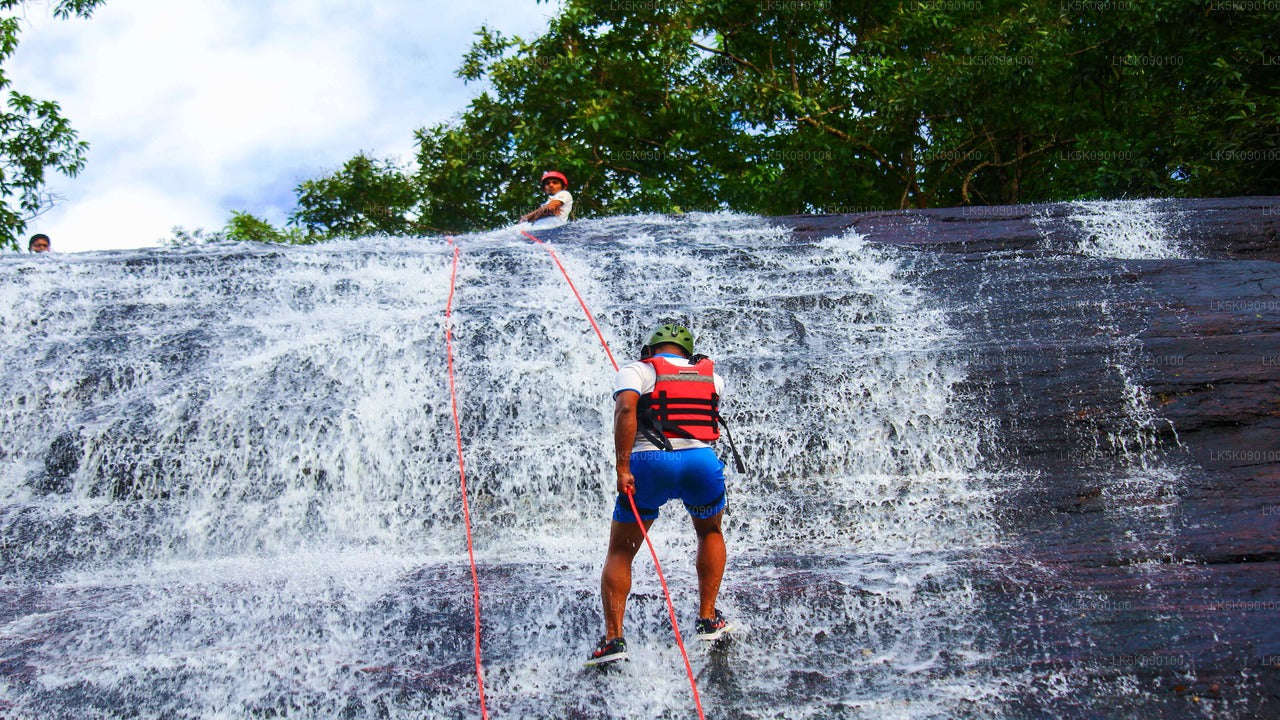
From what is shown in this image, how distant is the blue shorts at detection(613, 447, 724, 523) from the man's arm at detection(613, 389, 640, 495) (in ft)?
0.27

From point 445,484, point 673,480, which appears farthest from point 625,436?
point 445,484

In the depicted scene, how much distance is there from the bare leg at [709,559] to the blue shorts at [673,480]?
0.14 m

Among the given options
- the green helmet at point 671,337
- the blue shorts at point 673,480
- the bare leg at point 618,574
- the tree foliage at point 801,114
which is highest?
the tree foliage at point 801,114

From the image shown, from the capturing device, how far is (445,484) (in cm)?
723

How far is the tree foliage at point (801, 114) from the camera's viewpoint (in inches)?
596

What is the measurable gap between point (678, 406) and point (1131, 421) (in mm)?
4497

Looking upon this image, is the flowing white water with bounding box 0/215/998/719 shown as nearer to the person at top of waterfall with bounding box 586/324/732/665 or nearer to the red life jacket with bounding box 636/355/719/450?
the person at top of waterfall with bounding box 586/324/732/665

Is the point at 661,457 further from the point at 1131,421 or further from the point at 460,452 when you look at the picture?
the point at 1131,421

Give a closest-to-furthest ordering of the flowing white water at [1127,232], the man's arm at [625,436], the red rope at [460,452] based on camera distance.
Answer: the man's arm at [625,436], the red rope at [460,452], the flowing white water at [1127,232]

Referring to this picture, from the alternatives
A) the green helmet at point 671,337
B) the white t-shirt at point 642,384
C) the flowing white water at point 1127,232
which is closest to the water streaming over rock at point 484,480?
the white t-shirt at point 642,384

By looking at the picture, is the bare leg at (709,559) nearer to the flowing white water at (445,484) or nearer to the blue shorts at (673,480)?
the blue shorts at (673,480)

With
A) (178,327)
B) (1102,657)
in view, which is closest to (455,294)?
(178,327)

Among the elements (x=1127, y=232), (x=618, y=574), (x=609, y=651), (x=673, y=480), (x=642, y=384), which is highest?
(x=1127, y=232)

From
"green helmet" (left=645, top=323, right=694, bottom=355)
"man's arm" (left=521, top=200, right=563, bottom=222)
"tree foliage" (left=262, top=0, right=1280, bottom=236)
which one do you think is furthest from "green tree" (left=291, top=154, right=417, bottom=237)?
"green helmet" (left=645, top=323, right=694, bottom=355)
